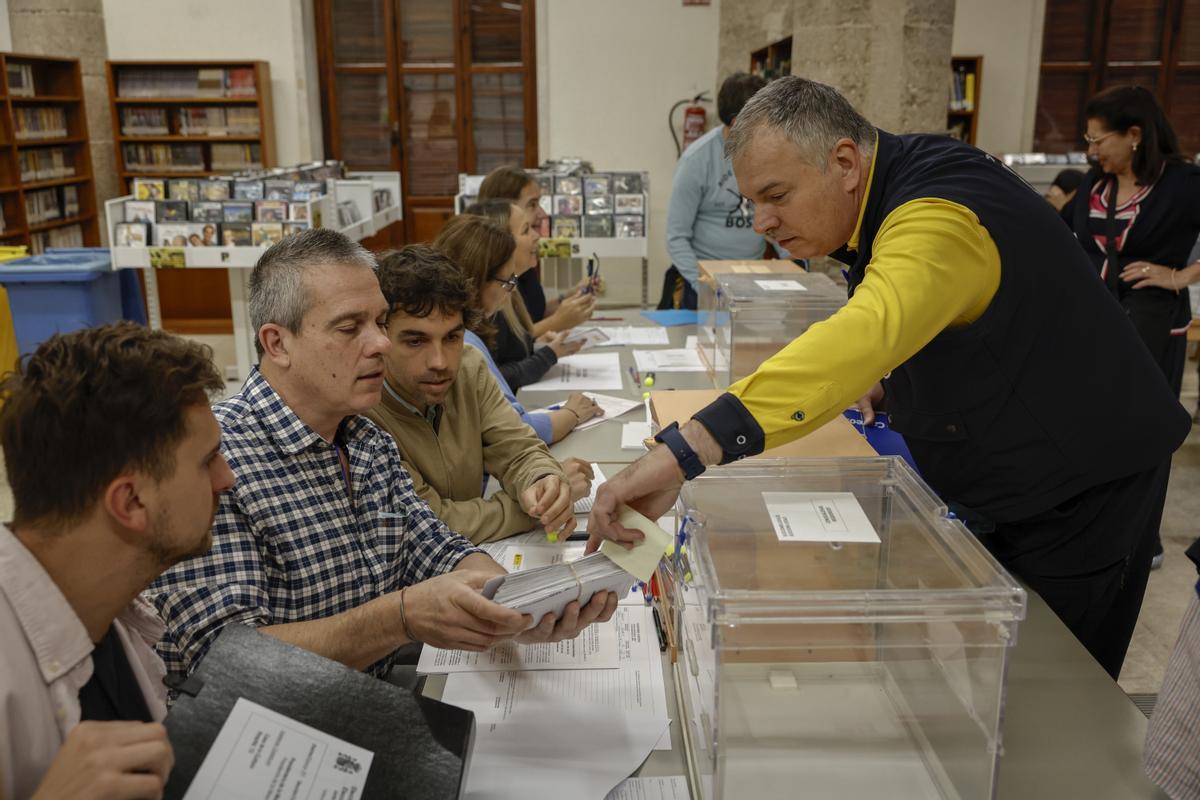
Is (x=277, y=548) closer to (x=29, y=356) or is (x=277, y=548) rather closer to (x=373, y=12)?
(x=29, y=356)

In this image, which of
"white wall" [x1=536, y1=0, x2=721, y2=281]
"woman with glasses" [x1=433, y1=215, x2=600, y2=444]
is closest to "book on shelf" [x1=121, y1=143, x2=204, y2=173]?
"white wall" [x1=536, y1=0, x2=721, y2=281]

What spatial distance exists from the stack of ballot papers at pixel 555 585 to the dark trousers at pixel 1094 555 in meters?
0.77

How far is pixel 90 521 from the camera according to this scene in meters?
1.15

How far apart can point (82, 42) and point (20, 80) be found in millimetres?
818

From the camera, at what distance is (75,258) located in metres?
5.44

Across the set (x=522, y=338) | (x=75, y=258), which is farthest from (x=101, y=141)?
(x=522, y=338)

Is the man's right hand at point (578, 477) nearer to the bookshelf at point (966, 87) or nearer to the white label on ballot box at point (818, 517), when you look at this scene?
the white label on ballot box at point (818, 517)

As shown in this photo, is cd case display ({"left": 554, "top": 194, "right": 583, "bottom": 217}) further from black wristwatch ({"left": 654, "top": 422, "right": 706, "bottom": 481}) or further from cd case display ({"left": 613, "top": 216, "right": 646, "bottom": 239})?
black wristwatch ({"left": 654, "top": 422, "right": 706, "bottom": 481})

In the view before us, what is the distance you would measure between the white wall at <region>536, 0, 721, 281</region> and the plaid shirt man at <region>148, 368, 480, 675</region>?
7.61 m

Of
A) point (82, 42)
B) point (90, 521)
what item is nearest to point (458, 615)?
point (90, 521)

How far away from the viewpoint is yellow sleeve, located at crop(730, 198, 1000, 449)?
1.45 m

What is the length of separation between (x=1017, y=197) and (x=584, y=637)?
1070mm

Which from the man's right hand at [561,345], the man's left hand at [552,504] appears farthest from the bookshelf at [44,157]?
the man's left hand at [552,504]

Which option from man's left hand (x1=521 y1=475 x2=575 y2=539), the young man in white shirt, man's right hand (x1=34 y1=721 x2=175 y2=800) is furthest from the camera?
man's left hand (x1=521 y1=475 x2=575 y2=539)
